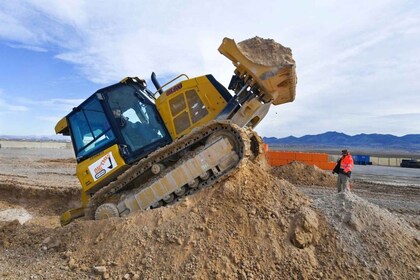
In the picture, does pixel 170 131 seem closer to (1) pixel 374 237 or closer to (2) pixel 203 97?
(2) pixel 203 97

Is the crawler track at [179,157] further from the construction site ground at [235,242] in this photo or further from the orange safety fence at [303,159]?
the orange safety fence at [303,159]

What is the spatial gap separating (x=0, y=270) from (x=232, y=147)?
421cm

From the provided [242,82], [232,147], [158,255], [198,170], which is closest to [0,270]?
[158,255]

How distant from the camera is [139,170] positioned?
7.48m

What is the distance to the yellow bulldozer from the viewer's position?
275 inches

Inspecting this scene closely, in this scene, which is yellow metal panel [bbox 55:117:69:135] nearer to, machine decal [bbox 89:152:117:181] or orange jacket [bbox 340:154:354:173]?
machine decal [bbox 89:152:117:181]

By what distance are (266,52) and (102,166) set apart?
4082mm

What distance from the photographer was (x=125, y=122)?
790cm

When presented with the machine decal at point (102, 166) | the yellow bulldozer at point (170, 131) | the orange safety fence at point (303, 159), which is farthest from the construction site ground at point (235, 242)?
the orange safety fence at point (303, 159)

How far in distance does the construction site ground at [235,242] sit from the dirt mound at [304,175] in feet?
34.0

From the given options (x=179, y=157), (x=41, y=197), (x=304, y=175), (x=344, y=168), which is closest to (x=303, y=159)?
(x=304, y=175)

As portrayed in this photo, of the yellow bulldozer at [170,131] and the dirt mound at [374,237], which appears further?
the yellow bulldozer at [170,131]

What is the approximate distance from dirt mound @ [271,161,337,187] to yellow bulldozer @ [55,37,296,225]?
945 centimetres

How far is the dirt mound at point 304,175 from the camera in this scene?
16.8 meters
